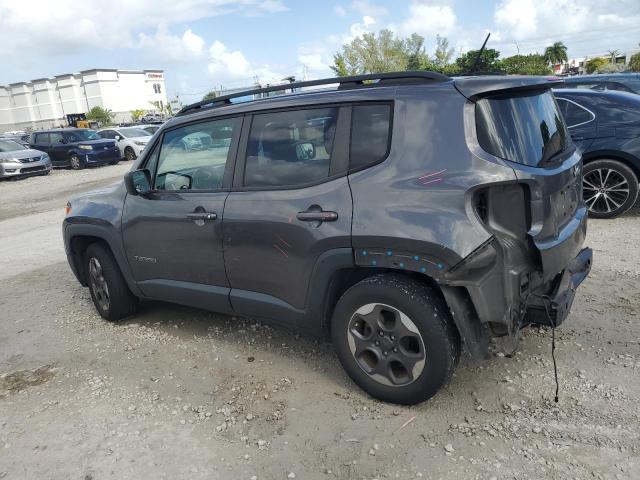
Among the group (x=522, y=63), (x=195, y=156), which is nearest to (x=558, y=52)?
(x=522, y=63)

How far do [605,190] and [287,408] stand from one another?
5.38 m

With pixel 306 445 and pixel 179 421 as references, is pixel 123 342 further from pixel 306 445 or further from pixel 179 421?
pixel 306 445

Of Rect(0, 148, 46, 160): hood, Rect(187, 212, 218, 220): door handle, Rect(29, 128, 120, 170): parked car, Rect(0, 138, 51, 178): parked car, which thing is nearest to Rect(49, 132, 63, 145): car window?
Rect(29, 128, 120, 170): parked car

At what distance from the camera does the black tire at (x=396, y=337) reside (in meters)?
2.79

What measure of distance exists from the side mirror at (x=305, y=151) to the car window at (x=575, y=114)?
15.8ft

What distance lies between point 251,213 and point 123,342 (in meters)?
1.89

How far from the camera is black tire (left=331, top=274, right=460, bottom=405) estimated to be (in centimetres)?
279

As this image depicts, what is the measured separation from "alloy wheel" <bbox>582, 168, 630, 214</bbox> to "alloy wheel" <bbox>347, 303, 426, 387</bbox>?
16.0ft

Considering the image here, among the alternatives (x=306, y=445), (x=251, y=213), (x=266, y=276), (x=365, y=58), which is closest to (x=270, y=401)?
(x=306, y=445)

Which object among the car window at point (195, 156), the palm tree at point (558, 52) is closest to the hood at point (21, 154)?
the car window at point (195, 156)

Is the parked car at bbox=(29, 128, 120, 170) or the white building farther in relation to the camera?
the white building

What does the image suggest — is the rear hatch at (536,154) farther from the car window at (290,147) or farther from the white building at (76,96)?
the white building at (76,96)

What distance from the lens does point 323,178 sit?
311 cm

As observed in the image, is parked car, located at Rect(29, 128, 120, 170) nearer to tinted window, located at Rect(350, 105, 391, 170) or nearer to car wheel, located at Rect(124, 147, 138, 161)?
car wheel, located at Rect(124, 147, 138, 161)
